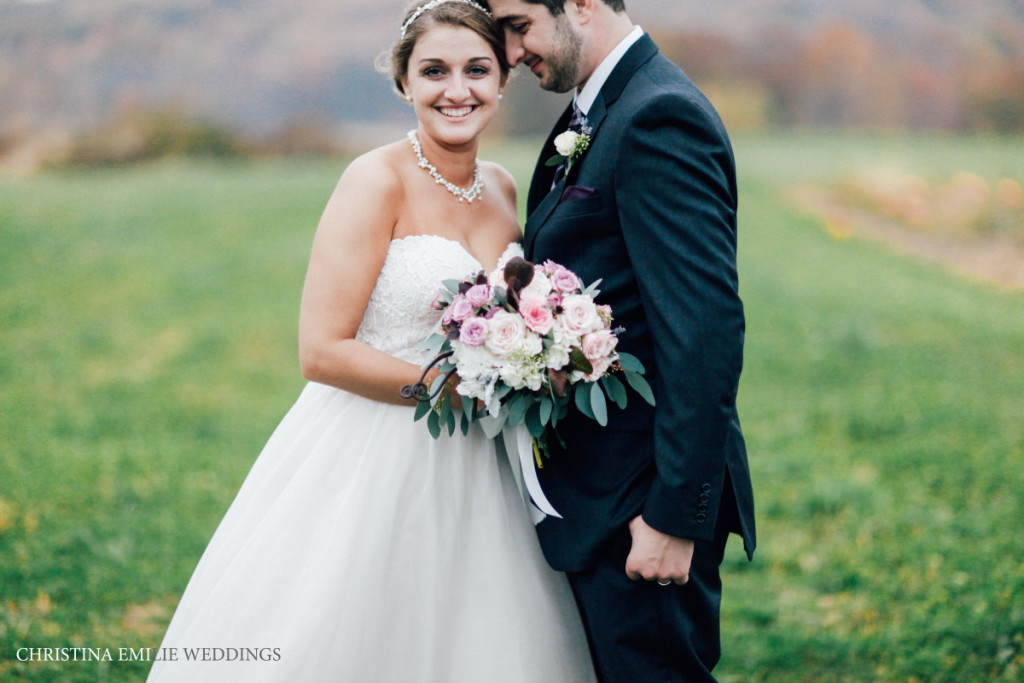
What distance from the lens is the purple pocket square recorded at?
98.0 inches

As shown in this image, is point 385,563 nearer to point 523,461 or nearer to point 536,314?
point 523,461

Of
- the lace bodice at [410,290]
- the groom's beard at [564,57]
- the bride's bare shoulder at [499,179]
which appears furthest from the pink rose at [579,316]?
the bride's bare shoulder at [499,179]

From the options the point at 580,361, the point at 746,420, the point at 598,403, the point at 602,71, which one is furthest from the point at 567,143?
the point at 746,420

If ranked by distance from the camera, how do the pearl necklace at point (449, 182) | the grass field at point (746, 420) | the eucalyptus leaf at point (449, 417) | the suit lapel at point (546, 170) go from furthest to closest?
the grass field at point (746, 420) < the pearl necklace at point (449, 182) < the suit lapel at point (546, 170) < the eucalyptus leaf at point (449, 417)

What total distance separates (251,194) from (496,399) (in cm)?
1487

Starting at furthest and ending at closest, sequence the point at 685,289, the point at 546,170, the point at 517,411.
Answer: the point at 546,170 → the point at 517,411 → the point at 685,289

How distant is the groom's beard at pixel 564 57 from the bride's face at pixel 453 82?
27 cm

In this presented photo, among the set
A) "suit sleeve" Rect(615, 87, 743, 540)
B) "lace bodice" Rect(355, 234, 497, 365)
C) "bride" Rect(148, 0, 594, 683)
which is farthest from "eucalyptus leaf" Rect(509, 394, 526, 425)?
"lace bodice" Rect(355, 234, 497, 365)

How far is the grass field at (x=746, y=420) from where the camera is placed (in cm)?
433

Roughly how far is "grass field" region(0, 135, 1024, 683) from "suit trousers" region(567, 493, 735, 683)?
1.70m

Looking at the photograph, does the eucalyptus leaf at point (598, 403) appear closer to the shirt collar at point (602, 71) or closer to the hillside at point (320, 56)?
the shirt collar at point (602, 71)

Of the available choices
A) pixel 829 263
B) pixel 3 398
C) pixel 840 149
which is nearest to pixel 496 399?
pixel 3 398

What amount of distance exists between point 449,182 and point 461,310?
0.88 meters

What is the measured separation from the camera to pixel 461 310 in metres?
2.40
